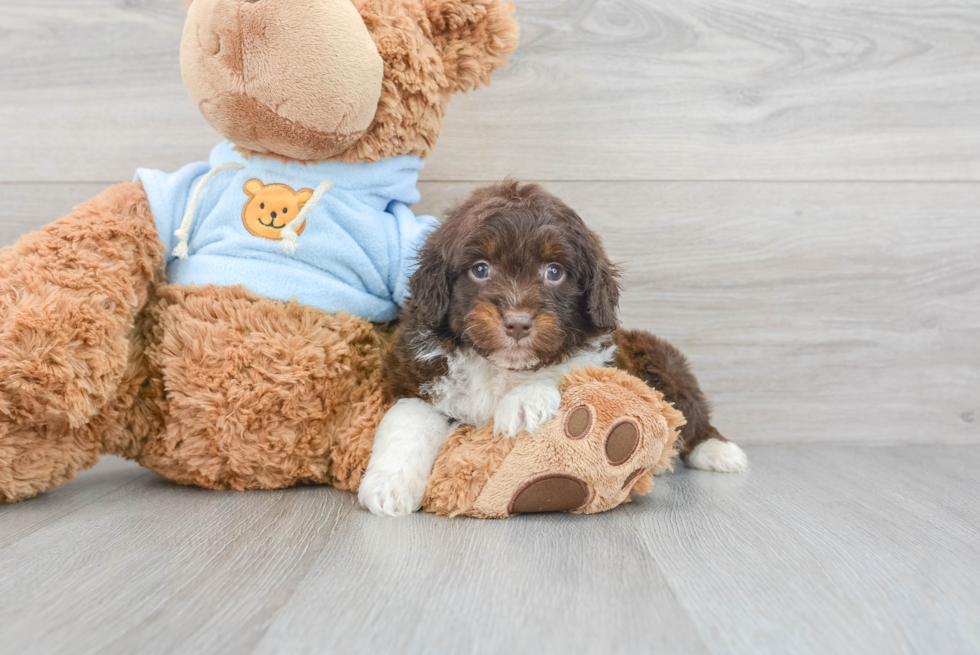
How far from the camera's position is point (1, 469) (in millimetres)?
1618

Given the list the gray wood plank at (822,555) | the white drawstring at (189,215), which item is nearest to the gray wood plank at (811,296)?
the gray wood plank at (822,555)

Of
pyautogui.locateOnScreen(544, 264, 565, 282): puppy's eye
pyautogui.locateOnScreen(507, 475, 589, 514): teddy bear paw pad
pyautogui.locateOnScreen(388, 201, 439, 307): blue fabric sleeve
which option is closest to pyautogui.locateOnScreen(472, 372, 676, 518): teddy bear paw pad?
pyautogui.locateOnScreen(507, 475, 589, 514): teddy bear paw pad

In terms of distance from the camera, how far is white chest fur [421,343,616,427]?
1659mm

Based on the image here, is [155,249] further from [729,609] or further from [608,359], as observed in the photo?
[729,609]

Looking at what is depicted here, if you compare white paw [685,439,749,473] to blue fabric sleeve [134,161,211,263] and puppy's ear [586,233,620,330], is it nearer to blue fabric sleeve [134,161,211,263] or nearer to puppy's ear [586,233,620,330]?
puppy's ear [586,233,620,330]

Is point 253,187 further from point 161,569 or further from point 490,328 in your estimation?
point 161,569

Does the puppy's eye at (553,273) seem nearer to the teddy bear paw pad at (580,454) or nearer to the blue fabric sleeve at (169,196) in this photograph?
the teddy bear paw pad at (580,454)

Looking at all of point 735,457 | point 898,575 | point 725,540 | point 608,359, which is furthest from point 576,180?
point 898,575

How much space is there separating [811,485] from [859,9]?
1577 millimetres

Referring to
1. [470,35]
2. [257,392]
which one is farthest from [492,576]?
[470,35]

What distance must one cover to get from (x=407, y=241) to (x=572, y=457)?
28.5 inches

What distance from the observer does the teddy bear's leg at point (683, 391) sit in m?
1.94

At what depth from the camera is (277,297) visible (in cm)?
179

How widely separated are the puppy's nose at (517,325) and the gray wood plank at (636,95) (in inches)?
41.4
